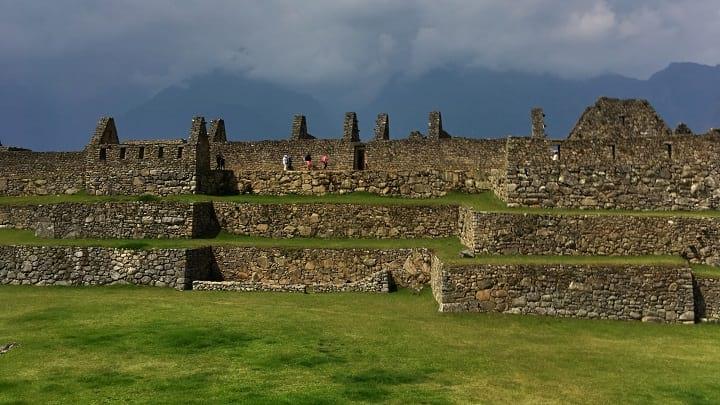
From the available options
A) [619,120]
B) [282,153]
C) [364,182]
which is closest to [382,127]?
[282,153]

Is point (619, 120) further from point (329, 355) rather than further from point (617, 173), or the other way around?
point (329, 355)

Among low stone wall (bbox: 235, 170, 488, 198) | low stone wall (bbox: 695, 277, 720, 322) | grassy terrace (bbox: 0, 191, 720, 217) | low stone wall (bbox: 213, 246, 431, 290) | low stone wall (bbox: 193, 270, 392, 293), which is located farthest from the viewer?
low stone wall (bbox: 235, 170, 488, 198)

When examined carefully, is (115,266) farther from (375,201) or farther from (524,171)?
(524,171)

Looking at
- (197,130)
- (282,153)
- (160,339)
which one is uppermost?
(197,130)

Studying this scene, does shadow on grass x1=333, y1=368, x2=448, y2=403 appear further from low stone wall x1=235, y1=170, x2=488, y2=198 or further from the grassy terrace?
low stone wall x1=235, y1=170, x2=488, y2=198

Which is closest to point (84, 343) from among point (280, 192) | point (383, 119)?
point (280, 192)

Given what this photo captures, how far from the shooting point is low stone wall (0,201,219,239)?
85.0 ft

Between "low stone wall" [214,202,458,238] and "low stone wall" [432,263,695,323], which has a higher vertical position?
"low stone wall" [214,202,458,238]

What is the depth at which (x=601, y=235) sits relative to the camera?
21.3 m

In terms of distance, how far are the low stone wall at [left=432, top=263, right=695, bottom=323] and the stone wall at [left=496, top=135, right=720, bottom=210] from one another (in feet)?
17.8

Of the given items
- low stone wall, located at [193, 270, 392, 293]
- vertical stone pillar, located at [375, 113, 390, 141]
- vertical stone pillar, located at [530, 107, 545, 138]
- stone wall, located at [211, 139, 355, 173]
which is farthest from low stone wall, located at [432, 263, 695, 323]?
vertical stone pillar, located at [375, 113, 390, 141]

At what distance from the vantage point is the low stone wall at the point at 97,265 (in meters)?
22.8

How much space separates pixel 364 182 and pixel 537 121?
1351cm

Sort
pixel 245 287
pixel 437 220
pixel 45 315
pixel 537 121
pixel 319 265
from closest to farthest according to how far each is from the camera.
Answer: pixel 45 315
pixel 245 287
pixel 319 265
pixel 437 220
pixel 537 121
